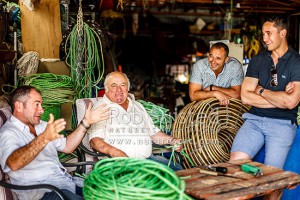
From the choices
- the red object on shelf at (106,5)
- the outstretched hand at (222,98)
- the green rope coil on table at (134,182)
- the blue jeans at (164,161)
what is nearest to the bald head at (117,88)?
the blue jeans at (164,161)

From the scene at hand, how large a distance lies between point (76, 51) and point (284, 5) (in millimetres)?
5869

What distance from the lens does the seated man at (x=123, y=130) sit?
3811 mm

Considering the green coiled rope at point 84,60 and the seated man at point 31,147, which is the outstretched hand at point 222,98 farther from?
the seated man at point 31,147

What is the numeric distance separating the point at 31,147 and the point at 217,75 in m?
2.47

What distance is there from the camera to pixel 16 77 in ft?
Result: 13.9

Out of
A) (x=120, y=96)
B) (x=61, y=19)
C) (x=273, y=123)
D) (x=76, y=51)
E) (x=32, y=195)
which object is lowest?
(x=32, y=195)

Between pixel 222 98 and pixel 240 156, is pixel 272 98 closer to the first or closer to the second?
pixel 240 156

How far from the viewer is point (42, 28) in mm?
4844

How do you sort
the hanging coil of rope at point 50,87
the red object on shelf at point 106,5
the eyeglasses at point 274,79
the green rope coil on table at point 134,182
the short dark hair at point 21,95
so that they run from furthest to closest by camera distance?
1. the red object on shelf at point 106,5
2. the hanging coil of rope at point 50,87
3. the eyeglasses at point 274,79
4. the short dark hair at point 21,95
5. the green rope coil on table at point 134,182

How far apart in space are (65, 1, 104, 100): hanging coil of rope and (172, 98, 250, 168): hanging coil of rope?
106cm

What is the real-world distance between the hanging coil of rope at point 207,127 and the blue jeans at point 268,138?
0.45m

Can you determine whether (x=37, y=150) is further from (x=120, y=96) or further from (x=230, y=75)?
(x=230, y=75)

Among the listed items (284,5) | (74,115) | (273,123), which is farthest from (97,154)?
(284,5)

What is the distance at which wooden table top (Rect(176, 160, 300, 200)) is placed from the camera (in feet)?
8.80
